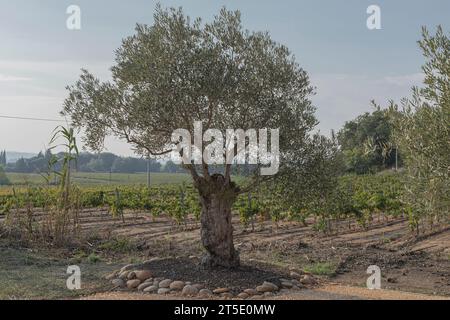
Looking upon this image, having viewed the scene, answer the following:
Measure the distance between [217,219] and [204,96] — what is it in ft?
8.62

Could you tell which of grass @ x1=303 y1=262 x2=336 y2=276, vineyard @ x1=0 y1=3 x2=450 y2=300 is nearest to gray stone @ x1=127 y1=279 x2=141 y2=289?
vineyard @ x1=0 y1=3 x2=450 y2=300

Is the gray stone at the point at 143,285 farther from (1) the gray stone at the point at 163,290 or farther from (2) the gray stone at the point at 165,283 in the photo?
(1) the gray stone at the point at 163,290

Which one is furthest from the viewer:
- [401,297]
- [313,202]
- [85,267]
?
[85,267]

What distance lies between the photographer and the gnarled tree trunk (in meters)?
11.7

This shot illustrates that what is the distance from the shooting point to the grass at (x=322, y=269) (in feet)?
44.2

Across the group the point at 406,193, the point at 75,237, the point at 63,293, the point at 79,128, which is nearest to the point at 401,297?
the point at 406,193

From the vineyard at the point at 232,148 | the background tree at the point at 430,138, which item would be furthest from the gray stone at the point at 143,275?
the background tree at the point at 430,138

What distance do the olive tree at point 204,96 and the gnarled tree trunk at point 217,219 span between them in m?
0.02

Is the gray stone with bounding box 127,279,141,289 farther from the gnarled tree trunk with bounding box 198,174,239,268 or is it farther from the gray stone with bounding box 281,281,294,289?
the gray stone with bounding box 281,281,294,289

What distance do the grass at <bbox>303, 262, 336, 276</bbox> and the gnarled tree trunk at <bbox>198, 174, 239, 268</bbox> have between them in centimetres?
263

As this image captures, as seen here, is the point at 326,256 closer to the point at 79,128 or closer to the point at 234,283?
the point at 234,283

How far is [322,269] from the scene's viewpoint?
44.8 ft

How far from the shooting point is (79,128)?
1162 centimetres

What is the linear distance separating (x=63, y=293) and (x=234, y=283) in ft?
10.6
